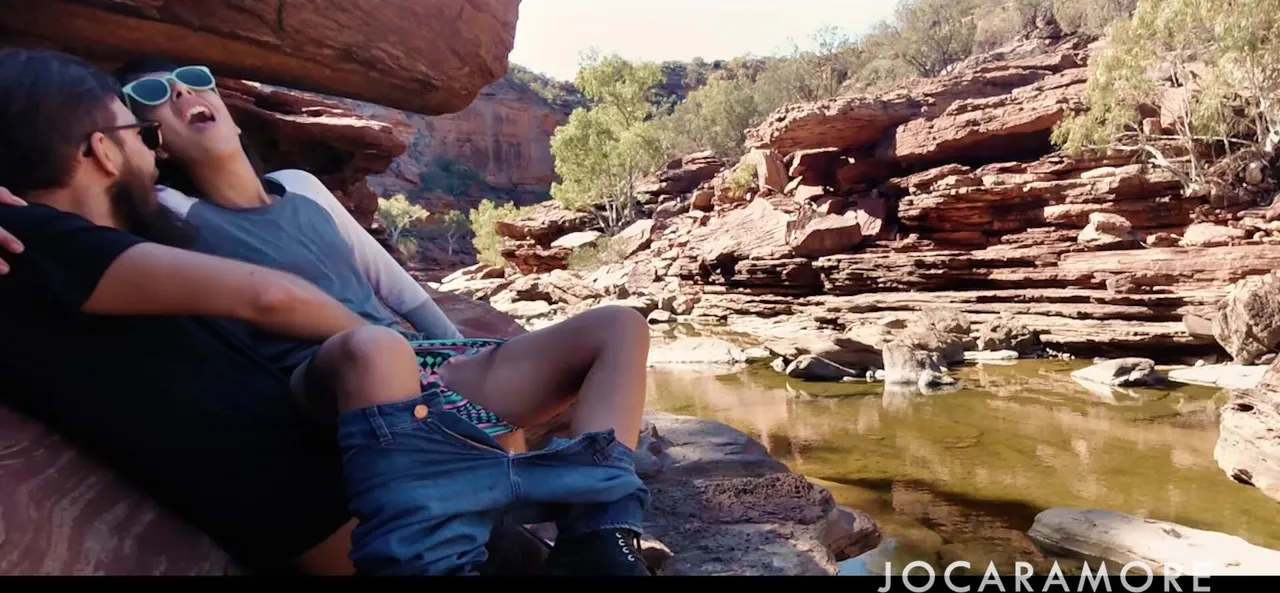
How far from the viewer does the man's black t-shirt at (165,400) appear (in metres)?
1.26

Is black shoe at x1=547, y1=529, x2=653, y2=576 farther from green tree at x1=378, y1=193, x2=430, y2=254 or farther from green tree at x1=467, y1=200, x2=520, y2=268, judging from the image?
green tree at x1=378, y1=193, x2=430, y2=254

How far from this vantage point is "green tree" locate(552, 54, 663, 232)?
28391 mm

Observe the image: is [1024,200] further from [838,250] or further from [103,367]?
[103,367]

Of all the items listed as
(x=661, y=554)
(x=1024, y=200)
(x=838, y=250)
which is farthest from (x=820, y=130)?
(x=661, y=554)

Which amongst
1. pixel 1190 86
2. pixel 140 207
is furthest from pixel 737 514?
pixel 1190 86

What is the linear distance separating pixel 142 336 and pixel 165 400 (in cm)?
11

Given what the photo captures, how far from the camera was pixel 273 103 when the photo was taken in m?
5.70

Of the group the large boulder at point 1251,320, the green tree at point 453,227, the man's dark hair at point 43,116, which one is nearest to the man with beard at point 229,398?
the man's dark hair at point 43,116

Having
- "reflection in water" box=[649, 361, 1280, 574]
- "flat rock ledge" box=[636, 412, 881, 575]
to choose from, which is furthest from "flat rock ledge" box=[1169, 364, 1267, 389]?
"flat rock ledge" box=[636, 412, 881, 575]

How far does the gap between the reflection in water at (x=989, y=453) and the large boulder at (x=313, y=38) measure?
3.16 m

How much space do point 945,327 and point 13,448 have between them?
12.4 metres

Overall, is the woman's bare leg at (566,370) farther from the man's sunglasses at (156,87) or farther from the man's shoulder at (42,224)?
the man's sunglasses at (156,87)

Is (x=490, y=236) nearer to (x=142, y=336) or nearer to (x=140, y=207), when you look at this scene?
(x=140, y=207)

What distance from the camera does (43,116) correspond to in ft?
4.53
